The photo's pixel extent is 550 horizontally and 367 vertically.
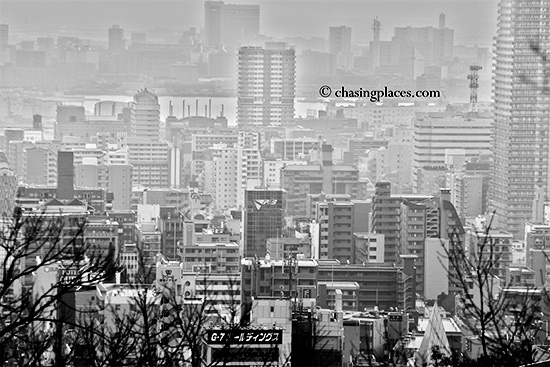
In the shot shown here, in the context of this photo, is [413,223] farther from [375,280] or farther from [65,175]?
[65,175]

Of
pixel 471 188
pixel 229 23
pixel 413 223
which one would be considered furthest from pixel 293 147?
pixel 413 223

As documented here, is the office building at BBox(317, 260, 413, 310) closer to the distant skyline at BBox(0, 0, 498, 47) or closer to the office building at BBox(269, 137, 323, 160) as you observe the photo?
the office building at BBox(269, 137, 323, 160)

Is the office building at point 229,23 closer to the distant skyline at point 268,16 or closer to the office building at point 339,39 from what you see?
the distant skyline at point 268,16

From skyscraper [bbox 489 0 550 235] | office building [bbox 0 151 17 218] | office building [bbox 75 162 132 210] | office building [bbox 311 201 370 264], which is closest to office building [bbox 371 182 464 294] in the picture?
office building [bbox 311 201 370 264]

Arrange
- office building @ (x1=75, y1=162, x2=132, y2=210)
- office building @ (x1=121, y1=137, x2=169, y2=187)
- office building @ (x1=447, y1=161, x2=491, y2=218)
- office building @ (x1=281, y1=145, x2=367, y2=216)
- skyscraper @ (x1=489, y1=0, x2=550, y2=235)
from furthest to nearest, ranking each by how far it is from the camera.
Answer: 1. office building @ (x1=121, y1=137, x2=169, y2=187)
2. office building @ (x1=75, y1=162, x2=132, y2=210)
3. skyscraper @ (x1=489, y1=0, x2=550, y2=235)
4. office building @ (x1=281, y1=145, x2=367, y2=216)
5. office building @ (x1=447, y1=161, x2=491, y2=218)

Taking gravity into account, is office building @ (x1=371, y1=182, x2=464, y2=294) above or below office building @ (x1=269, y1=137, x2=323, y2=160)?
below

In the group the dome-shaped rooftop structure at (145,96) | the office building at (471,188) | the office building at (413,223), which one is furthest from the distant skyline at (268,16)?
the office building at (413,223)
